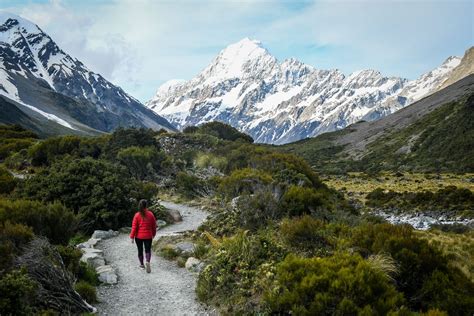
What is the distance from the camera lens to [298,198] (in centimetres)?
1591

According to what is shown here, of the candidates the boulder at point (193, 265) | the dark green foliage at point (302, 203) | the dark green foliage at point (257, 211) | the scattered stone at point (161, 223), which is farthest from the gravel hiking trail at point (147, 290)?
the scattered stone at point (161, 223)

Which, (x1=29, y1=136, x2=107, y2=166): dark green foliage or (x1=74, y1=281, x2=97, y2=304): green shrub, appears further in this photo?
(x1=29, y1=136, x2=107, y2=166): dark green foliage

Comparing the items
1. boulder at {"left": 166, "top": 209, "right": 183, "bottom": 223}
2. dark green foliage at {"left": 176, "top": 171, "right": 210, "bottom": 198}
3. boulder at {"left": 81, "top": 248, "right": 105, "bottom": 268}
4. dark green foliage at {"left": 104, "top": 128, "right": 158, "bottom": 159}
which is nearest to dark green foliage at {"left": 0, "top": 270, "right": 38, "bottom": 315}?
boulder at {"left": 81, "top": 248, "right": 105, "bottom": 268}

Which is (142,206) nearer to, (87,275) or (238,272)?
(87,275)

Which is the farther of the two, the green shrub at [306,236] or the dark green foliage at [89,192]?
the dark green foliage at [89,192]

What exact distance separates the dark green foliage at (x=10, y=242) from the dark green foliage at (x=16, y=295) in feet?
2.01

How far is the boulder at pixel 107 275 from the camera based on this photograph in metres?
10.3

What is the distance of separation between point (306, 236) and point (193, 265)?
3.74 metres

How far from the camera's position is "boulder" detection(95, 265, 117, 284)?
1034cm

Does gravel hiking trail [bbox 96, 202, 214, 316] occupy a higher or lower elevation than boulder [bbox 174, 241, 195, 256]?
lower

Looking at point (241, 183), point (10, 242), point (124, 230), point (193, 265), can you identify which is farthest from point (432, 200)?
point (10, 242)

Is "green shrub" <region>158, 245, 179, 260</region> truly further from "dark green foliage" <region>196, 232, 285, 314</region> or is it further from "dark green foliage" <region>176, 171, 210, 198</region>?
"dark green foliage" <region>176, 171, 210, 198</region>

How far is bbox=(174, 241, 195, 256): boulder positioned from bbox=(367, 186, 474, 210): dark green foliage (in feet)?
77.5

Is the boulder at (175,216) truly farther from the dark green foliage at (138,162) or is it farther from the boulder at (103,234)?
the dark green foliage at (138,162)
